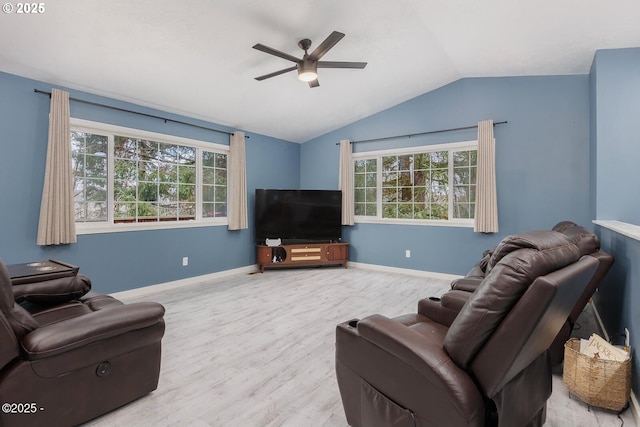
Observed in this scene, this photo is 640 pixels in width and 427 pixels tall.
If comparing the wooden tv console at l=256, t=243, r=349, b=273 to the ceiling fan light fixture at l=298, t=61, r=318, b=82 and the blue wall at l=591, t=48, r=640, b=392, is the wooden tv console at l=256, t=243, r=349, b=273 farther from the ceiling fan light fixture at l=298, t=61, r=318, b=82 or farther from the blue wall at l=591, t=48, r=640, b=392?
the blue wall at l=591, t=48, r=640, b=392

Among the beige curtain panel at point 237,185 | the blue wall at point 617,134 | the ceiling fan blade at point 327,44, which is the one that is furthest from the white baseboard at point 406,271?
the ceiling fan blade at point 327,44

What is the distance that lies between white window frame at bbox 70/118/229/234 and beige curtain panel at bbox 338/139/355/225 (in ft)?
7.45

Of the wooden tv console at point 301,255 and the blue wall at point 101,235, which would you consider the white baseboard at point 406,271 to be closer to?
the wooden tv console at point 301,255

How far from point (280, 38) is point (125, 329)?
3132 mm

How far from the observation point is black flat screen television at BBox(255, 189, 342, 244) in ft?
19.0

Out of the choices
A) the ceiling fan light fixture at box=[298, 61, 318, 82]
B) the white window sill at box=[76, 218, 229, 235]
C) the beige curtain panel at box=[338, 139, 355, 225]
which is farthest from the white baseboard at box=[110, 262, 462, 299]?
the ceiling fan light fixture at box=[298, 61, 318, 82]

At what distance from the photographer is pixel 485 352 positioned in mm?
1188

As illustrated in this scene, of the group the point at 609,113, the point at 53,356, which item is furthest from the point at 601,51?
the point at 53,356

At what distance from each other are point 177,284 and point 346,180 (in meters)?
3.47

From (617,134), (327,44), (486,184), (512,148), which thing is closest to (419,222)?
(486,184)

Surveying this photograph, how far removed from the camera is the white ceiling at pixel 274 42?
286cm

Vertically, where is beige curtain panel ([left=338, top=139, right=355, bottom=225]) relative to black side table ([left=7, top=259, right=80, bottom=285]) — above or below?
above

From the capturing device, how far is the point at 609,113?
3.57m

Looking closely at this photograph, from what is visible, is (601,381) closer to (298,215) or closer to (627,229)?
(627,229)
